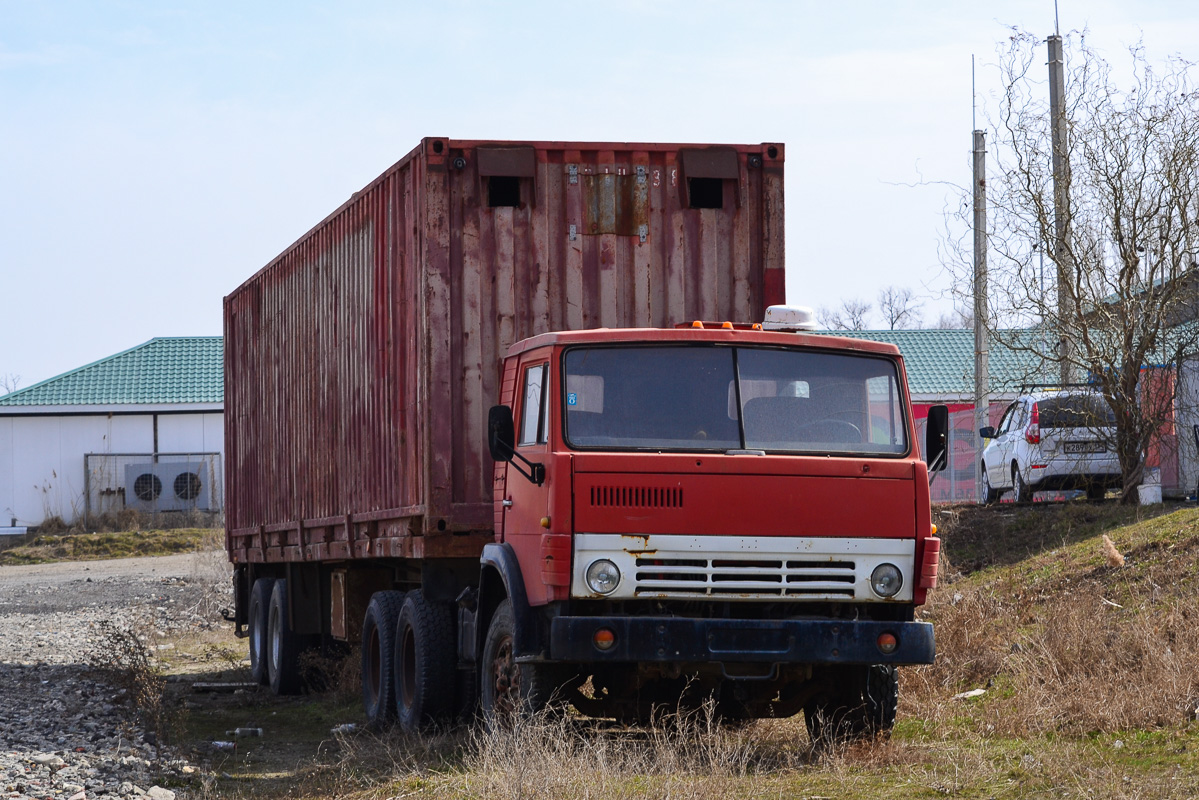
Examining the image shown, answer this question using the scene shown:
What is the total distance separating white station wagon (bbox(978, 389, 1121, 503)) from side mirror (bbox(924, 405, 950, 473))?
11406 mm

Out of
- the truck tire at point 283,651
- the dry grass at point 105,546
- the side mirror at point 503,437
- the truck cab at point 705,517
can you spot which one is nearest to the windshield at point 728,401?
the truck cab at point 705,517

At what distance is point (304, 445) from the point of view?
12.9m

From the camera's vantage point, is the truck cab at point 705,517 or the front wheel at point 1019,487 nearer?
the truck cab at point 705,517

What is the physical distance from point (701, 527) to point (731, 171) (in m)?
3.38

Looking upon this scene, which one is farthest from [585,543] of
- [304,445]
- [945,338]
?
[945,338]

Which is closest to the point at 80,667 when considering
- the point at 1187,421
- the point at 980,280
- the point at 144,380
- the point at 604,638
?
the point at 604,638

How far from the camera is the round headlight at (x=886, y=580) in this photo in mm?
7617

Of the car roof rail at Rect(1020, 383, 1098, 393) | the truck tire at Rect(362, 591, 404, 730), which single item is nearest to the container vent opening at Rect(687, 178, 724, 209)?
the truck tire at Rect(362, 591, 404, 730)

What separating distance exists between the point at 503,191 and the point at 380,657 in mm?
3424

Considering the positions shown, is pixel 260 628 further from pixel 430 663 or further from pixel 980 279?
pixel 980 279

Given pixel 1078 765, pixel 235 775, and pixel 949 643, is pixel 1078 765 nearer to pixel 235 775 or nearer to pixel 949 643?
pixel 949 643

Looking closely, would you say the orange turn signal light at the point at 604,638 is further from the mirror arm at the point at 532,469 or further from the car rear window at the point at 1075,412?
the car rear window at the point at 1075,412

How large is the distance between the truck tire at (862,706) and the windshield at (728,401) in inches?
53.3

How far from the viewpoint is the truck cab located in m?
7.37
